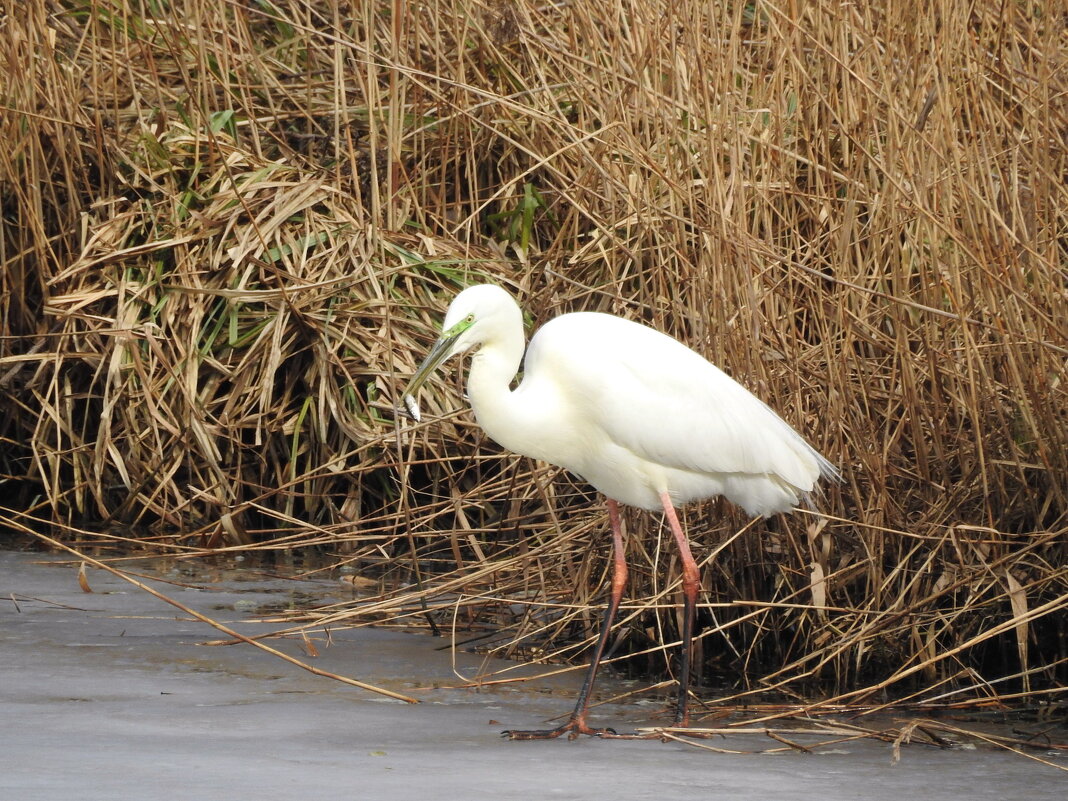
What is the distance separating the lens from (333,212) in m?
5.80

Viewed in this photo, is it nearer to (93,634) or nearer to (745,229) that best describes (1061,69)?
(745,229)

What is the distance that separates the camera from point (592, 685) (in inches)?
137

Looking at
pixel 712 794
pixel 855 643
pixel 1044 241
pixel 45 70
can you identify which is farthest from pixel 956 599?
pixel 45 70

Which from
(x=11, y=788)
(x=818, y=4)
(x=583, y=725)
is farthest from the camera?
(x=818, y=4)

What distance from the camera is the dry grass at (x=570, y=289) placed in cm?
368

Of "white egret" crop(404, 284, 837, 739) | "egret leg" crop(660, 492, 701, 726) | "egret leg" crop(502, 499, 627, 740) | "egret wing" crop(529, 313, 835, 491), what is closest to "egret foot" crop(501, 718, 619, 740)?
"egret leg" crop(502, 499, 627, 740)

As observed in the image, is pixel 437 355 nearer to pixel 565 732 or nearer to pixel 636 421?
pixel 636 421

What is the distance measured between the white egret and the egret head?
7cm

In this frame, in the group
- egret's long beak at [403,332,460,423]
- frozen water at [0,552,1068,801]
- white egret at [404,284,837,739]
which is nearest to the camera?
frozen water at [0,552,1068,801]

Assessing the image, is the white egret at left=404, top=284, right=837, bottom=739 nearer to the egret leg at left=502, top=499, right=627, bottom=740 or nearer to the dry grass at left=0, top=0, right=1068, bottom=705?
the egret leg at left=502, top=499, right=627, bottom=740

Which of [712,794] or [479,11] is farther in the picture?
[479,11]

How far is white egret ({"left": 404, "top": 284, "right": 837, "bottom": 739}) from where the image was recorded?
A: 3.59 meters

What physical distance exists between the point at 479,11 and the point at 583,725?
3.11m

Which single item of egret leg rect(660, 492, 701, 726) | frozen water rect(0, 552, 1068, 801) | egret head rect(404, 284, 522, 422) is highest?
egret head rect(404, 284, 522, 422)
